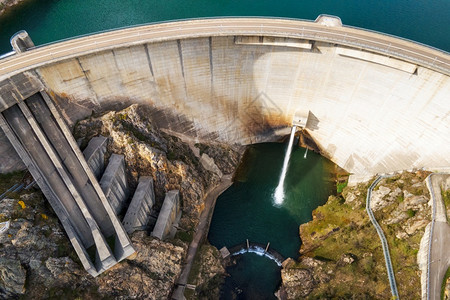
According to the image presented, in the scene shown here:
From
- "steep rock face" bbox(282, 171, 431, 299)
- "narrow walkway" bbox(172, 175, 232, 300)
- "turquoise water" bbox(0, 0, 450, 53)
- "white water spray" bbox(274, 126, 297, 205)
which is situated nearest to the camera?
"steep rock face" bbox(282, 171, 431, 299)

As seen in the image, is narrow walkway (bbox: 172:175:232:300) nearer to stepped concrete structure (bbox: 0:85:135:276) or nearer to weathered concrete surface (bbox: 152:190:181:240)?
weathered concrete surface (bbox: 152:190:181:240)

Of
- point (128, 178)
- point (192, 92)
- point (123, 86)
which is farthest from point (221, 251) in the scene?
point (123, 86)

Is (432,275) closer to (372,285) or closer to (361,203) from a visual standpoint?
(372,285)

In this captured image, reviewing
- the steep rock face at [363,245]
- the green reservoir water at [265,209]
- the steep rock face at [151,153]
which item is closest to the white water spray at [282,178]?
the green reservoir water at [265,209]

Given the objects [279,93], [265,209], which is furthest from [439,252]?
[279,93]

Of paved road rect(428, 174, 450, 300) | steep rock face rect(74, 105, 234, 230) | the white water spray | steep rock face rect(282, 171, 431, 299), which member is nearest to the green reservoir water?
the white water spray

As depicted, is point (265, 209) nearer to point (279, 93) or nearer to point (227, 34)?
point (279, 93)

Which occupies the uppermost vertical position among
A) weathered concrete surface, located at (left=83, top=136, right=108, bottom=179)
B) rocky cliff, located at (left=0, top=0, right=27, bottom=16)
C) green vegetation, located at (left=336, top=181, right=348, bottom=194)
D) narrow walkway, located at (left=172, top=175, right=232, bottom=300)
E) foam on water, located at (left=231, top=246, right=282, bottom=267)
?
rocky cliff, located at (left=0, top=0, right=27, bottom=16)
